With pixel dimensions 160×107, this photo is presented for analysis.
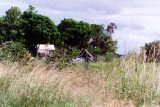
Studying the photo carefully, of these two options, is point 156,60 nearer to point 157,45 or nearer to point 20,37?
point 157,45

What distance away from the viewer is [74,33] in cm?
7131

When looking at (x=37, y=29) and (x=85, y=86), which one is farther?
(x=37, y=29)

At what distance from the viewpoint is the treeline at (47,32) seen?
55375 millimetres

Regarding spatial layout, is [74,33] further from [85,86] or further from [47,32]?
[85,86]

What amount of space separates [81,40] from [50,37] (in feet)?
32.7

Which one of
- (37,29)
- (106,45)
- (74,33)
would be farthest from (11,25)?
(106,45)

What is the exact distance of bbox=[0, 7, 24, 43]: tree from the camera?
54656 mm

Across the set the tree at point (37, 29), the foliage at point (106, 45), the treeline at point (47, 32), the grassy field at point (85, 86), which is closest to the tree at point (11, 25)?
the treeline at point (47, 32)

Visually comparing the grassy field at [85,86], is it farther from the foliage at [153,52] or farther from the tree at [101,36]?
the tree at [101,36]

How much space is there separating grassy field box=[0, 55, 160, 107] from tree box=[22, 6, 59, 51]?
49730 millimetres

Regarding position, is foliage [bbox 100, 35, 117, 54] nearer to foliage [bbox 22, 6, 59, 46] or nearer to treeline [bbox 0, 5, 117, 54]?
treeline [bbox 0, 5, 117, 54]

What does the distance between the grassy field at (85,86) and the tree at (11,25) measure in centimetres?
4411

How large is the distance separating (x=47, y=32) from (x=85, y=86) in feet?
171

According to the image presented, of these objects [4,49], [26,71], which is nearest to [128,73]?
[26,71]
